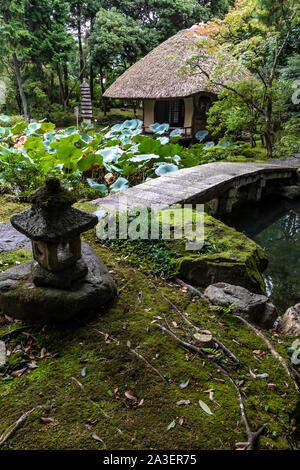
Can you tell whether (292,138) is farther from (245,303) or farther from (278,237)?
(245,303)

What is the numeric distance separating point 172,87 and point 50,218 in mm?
13662

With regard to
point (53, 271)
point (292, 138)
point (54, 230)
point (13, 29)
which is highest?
point (13, 29)

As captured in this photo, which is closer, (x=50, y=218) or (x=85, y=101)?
(x=50, y=218)

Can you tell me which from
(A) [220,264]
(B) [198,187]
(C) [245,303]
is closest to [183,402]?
(C) [245,303]

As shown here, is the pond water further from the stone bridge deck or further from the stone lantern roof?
the stone lantern roof

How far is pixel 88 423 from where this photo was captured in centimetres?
176

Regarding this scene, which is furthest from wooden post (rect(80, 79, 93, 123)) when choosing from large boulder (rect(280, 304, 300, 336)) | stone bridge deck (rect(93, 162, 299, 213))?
large boulder (rect(280, 304, 300, 336))

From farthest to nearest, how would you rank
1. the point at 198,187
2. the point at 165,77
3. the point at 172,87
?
1. the point at 165,77
2. the point at 172,87
3. the point at 198,187

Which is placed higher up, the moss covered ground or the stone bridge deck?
the stone bridge deck

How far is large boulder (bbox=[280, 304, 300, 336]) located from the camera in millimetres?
2985

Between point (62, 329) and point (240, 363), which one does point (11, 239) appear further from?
point (240, 363)

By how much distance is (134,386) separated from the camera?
2.01 meters

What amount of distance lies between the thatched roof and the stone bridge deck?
598 centimetres

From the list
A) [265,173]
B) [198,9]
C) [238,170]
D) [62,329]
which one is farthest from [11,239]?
[198,9]
